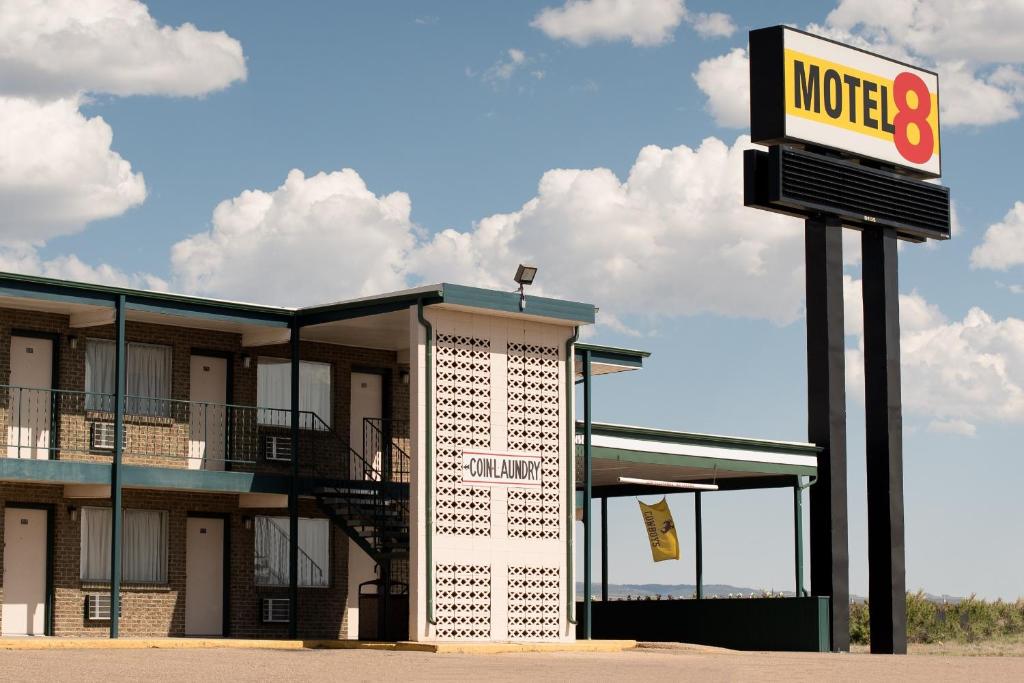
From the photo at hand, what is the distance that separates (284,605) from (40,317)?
21.9 ft

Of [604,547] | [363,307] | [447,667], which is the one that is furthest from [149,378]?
[604,547]

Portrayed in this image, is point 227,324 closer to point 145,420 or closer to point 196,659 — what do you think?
point 145,420

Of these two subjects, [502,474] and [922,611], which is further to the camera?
[922,611]

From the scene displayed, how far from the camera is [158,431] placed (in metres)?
29.3

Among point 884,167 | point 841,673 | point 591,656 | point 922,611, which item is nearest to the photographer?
point 841,673

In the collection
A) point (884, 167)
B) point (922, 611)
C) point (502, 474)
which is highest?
point (884, 167)

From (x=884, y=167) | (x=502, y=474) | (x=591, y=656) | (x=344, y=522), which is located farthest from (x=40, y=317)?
(x=884, y=167)

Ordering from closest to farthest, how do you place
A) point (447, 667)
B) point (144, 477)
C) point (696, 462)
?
point (447, 667) < point (144, 477) < point (696, 462)

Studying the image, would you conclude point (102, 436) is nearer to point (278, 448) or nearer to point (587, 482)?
point (278, 448)

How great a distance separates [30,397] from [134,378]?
1.95 m

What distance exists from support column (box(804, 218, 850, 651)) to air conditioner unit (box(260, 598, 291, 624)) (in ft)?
36.2

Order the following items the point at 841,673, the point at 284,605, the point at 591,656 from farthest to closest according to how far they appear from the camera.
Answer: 1. the point at 284,605
2. the point at 591,656
3. the point at 841,673

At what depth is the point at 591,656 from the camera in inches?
1024

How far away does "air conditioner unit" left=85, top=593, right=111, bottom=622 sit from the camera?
28250mm
